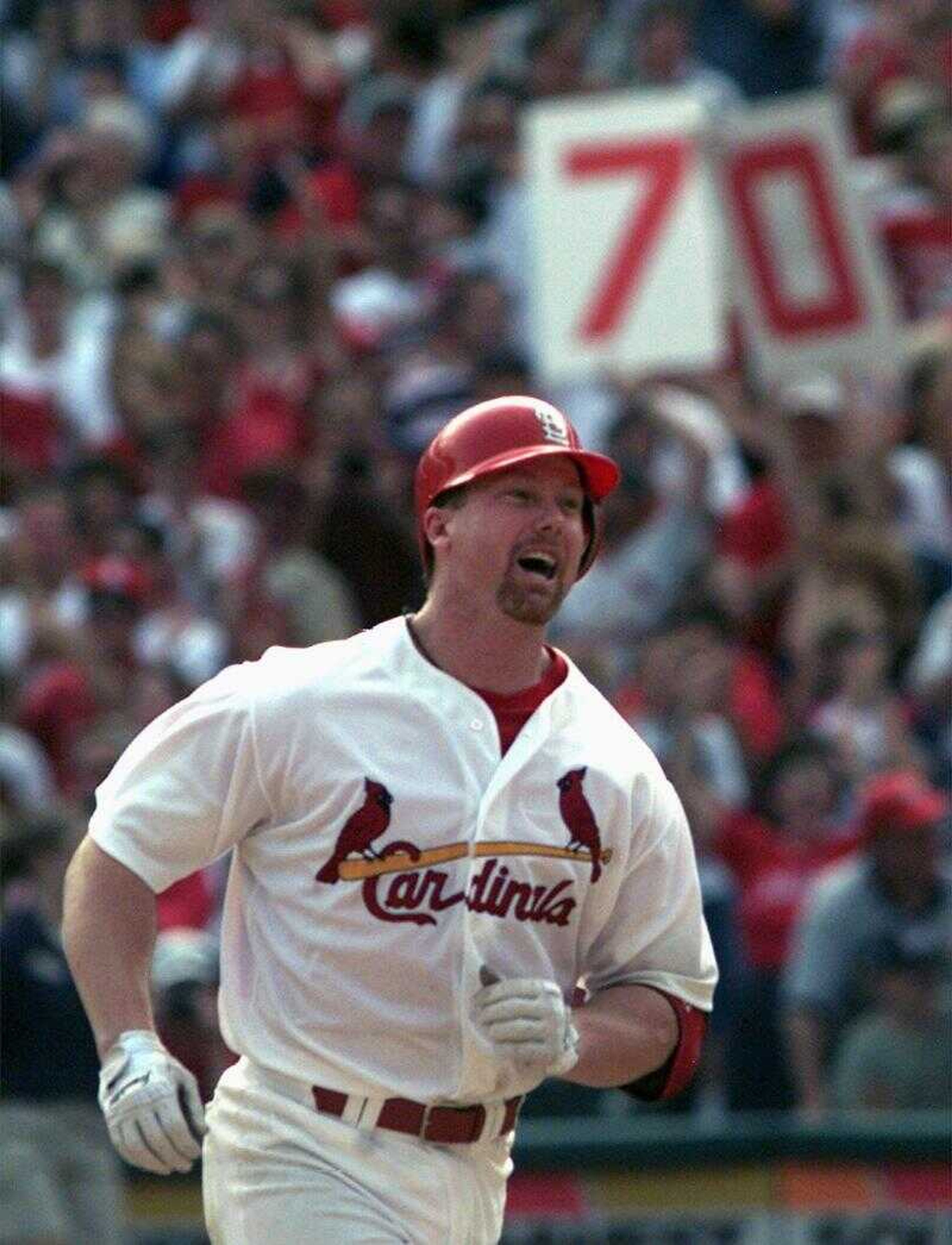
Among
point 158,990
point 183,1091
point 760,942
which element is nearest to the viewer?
point 183,1091

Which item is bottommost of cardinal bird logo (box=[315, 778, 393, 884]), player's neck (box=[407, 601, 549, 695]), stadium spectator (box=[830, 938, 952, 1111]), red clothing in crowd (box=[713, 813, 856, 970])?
stadium spectator (box=[830, 938, 952, 1111])

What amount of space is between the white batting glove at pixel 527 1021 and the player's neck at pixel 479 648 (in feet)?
1.74

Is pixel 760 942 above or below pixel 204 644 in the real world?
below

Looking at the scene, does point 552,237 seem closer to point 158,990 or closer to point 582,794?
point 158,990

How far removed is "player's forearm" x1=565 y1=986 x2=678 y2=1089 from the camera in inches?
190

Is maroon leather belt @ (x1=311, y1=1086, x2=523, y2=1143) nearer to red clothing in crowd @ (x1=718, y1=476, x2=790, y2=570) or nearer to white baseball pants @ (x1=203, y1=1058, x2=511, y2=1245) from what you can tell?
white baseball pants @ (x1=203, y1=1058, x2=511, y2=1245)

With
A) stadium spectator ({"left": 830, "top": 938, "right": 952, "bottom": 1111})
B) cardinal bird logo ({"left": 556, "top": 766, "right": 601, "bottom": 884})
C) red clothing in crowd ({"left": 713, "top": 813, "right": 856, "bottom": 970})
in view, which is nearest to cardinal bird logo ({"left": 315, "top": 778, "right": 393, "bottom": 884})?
cardinal bird logo ({"left": 556, "top": 766, "right": 601, "bottom": 884})

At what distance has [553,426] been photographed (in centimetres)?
486

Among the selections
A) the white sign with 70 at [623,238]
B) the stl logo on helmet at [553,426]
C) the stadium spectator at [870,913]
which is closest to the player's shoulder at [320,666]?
the stl logo on helmet at [553,426]

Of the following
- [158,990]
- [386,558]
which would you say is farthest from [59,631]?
[158,990]

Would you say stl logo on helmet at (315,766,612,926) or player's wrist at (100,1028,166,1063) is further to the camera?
stl logo on helmet at (315,766,612,926)

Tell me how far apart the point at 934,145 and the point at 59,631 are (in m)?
4.14

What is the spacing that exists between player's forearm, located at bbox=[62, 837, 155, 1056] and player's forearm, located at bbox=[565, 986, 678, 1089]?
2.20ft

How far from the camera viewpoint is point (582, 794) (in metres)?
4.89
